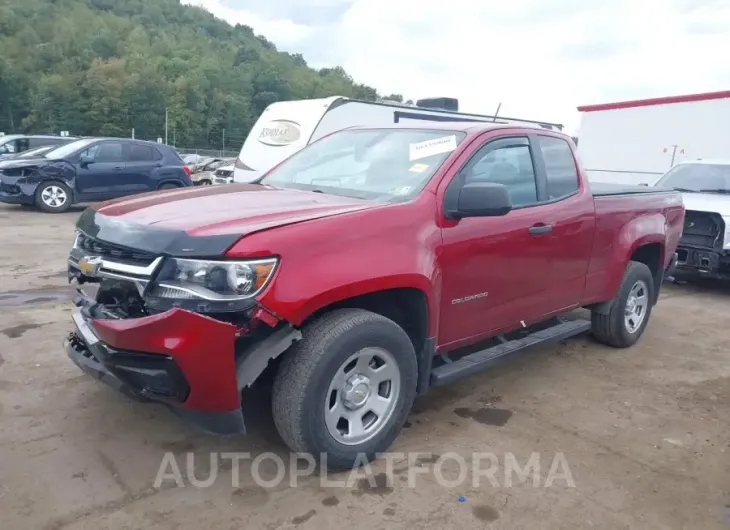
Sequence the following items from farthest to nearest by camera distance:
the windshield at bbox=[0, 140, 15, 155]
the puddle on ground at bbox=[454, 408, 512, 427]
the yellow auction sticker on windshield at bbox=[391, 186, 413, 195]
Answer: the windshield at bbox=[0, 140, 15, 155] → the puddle on ground at bbox=[454, 408, 512, 427] → the yellow auction sticker on windshield at bbox=[391, 186, 413, 195]

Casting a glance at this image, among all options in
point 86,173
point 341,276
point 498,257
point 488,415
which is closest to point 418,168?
point 498,257

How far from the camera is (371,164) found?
3875mm

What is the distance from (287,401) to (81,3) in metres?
113

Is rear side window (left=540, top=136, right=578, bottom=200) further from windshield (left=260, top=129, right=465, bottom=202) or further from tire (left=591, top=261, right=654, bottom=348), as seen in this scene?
tire (left=591, top=261, right=654, bottom=348)

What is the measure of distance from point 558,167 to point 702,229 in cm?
431

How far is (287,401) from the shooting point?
2.89 metres

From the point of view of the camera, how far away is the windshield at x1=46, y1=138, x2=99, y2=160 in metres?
13.2

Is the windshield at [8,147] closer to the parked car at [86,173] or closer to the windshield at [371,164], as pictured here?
the parked car at [86,173]

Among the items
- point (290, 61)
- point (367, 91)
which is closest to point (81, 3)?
point (290, 61)

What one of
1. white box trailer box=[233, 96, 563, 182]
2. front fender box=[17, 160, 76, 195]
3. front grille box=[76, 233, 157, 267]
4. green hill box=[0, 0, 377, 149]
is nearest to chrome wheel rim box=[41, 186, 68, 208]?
front fender box=[17, 160, 76, 195]

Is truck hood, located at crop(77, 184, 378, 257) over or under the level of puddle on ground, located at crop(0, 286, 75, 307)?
over

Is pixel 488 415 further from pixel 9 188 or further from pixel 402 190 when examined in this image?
pixel 9 188

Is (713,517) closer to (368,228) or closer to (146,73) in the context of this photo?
(368,228)

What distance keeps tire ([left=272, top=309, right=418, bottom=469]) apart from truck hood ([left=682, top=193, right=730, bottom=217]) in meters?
5.90
